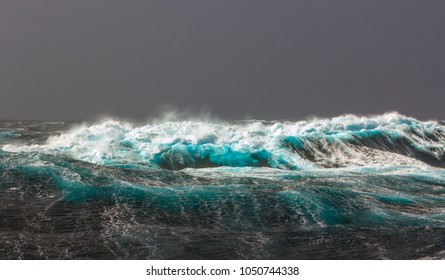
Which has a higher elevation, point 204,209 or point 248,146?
point 248,146

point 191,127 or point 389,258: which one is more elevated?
point 191,127

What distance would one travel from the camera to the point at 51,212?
20.8 m

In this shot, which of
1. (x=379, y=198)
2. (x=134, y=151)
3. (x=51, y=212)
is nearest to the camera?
(x=51, y=212)

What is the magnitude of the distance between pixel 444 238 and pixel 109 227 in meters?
13.4

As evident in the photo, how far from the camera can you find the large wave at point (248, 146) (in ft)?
135

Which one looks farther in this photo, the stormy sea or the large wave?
the large wave

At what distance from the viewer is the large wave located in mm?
41281

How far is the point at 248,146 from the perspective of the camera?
47.1 meters

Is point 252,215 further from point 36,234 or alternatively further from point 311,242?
point 36,234

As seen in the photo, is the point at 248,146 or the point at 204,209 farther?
the point at 248,146

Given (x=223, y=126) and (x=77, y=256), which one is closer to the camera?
(x=77, y=256)

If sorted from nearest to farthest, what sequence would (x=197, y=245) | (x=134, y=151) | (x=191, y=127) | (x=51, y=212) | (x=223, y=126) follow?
(x=197, y=245)
(x=51, y=212)
(x=134, y=151)
(x=191, y=127)
(x=223, y=126)

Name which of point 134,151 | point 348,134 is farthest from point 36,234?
point 348,134

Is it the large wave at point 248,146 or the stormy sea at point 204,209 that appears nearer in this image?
the stormy sea at point 204,209
